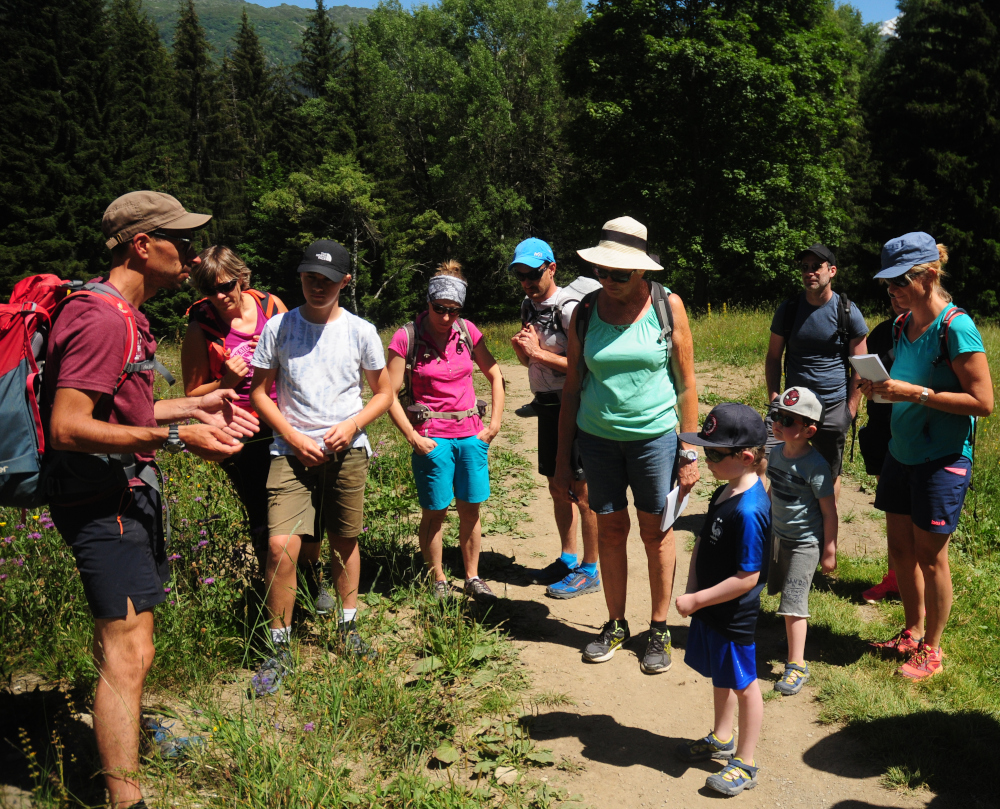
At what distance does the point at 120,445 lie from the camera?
232cm

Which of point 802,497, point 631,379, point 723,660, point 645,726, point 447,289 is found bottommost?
point 645,726

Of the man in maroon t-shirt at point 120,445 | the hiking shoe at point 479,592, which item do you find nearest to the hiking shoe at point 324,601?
the hiking shoe at point 479,592

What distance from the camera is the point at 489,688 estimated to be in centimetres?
346

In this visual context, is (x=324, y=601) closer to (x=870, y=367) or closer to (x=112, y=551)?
(x=112, y=551)

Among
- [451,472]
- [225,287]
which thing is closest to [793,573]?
[451,472]

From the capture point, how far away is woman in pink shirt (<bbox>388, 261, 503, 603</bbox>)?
13.8 ft

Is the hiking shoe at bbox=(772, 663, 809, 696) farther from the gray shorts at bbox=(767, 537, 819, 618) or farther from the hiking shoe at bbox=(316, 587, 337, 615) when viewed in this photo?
the hiking shoe at bbox=(316, 587, 337, 615)

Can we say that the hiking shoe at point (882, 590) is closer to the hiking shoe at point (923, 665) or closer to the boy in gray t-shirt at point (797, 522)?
the hiking shoe at point (923, 665)

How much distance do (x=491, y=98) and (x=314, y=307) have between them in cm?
3290

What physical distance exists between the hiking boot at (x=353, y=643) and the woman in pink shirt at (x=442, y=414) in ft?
2.46

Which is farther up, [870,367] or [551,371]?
[870,367]

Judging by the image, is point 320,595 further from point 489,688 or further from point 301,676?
point 489,688

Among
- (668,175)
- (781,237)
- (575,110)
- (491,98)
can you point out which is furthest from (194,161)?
(781,237)

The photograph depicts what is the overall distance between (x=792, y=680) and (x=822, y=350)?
2.10 meters
